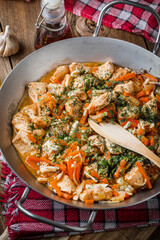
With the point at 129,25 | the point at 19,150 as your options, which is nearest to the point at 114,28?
the point at 129,25

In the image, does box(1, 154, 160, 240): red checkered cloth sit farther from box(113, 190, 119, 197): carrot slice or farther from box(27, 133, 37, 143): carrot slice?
box(27, 133, 37, 143): carrot slice

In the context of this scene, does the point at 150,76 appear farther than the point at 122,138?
Yes

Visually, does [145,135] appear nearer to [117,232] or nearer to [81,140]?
[81,140]

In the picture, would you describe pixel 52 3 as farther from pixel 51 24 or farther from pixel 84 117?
pixel 84 117

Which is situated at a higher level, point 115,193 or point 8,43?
point 8,43

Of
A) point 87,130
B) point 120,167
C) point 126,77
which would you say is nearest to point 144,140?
point 120,167

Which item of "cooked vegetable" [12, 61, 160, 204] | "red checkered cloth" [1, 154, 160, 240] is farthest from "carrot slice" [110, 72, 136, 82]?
"red checkered cloth" [1, 154, 160, 240]
